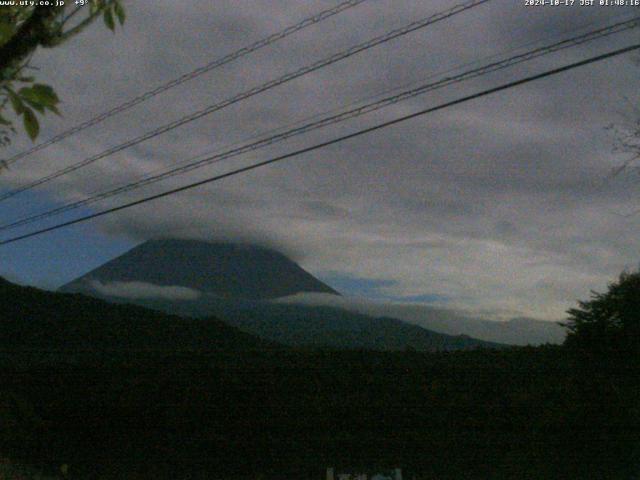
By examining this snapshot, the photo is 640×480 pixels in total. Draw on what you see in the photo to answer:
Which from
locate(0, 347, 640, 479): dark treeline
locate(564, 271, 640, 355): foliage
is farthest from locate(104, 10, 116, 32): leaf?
locate(564, 271, 640, 355): foliage

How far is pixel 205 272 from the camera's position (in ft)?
156

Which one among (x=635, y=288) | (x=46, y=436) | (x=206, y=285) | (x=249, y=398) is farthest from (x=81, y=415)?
(x=206, y=285)

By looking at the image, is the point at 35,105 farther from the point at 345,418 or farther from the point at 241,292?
the point at 241,292

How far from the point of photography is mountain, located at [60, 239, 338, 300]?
42.2 meters

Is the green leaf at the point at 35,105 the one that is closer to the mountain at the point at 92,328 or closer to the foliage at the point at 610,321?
the foliage at the point at 610,321

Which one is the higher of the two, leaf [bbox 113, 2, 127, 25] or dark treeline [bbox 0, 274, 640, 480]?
leaf [bbox 113, 2, 127, 25]

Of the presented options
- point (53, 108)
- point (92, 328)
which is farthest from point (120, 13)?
point (92, 328)

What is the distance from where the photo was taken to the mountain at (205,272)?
42.2 metres

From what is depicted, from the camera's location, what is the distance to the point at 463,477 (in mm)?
9820

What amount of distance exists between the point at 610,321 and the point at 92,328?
11441 millimetres

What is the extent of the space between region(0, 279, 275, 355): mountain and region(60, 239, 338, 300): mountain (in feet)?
60.5

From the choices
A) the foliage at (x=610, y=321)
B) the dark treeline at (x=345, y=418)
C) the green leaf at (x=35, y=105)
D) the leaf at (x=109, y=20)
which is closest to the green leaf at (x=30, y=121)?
the green leaf at (x=35, y=105)

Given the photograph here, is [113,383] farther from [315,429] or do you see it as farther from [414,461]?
[414,461]

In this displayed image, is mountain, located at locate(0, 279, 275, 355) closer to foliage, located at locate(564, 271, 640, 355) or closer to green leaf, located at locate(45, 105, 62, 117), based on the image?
foliage, located at locate(564, 271, 640, 355)
